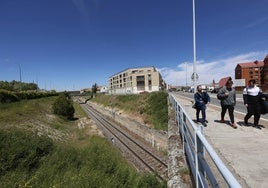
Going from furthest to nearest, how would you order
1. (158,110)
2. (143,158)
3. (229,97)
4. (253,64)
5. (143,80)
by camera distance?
1. (253,64)
2. (143,80)
3. (158,110)
4. (143,158)
5. (229,97)

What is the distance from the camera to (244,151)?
4.75 metres

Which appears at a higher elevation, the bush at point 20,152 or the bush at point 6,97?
the bush at point 6,97

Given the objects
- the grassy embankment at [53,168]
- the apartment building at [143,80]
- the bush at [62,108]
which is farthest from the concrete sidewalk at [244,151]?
the apartment building at [143,80]

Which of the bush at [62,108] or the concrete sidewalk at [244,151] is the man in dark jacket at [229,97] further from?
the bush at [62,108]

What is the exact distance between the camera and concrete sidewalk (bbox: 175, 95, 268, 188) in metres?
3.46

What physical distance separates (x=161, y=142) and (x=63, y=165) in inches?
407

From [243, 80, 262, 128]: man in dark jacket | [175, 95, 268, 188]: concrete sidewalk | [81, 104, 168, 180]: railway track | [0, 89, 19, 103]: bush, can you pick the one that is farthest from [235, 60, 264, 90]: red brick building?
[175, 95, 268, 188]: concrete sidewalk

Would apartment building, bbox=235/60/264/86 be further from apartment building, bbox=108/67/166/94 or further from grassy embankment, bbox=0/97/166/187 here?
grassy embankment, bbox=0/97/166/187

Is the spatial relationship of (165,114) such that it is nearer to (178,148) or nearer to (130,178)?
(130,178)

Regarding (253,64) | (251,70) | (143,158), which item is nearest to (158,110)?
(143,158)

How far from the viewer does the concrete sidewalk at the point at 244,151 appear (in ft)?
11.4

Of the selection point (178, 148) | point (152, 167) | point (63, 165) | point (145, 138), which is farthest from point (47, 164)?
point (145, 138)

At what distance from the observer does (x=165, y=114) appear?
23219 millimetres

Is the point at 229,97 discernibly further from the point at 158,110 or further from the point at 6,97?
the point at 6,97
